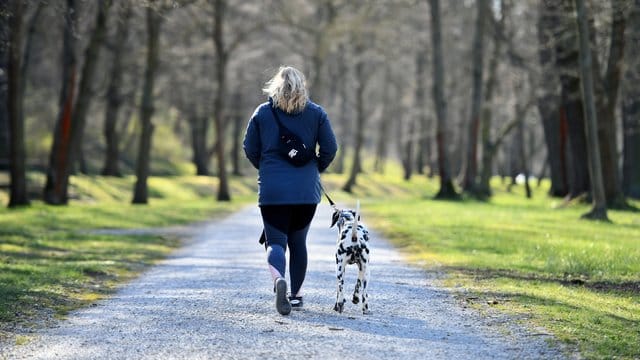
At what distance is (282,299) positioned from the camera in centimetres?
906

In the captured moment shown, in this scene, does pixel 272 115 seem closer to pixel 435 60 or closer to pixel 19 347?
pixel 19 347

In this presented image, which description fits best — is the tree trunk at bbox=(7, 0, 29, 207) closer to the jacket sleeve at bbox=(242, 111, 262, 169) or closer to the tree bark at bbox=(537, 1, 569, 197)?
the tree bark at bbox=(537, 1, 569, 197)

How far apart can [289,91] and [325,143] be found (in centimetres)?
62

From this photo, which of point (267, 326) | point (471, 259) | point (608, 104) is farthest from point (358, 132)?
point (267, 326)

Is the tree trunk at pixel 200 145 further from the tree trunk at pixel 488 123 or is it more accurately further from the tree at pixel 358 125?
the tree trunk at pixel 488 123

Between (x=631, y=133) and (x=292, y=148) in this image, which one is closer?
(x=292, y=148)

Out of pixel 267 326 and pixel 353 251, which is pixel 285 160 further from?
pixel 267 326

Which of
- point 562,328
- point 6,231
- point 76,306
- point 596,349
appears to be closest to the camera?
point 596,349

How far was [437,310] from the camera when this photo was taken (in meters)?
9.78

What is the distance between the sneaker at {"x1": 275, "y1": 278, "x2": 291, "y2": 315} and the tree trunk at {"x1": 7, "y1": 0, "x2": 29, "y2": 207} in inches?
757

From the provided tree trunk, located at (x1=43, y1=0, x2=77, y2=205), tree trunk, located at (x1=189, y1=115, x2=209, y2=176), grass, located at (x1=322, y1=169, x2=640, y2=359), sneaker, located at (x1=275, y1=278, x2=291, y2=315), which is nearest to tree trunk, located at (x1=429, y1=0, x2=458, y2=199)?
grass, located at (x1=322, y1=169, x2=640, y2=359)

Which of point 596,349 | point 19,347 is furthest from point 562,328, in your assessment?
point 19,347

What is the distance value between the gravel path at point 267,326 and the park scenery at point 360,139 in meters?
0.33

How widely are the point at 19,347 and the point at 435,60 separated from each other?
104 ft
